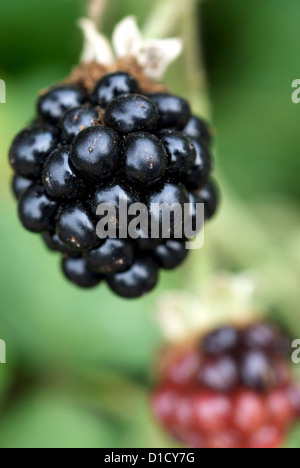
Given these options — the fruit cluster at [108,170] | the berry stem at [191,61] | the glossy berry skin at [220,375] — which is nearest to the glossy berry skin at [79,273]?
the fruit cluster at [108,170]

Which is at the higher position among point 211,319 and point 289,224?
point 289,224

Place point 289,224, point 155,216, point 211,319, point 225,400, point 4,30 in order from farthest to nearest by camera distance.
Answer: point 4,30, point 289,224, point 211,319, point 225,400, point 155,216

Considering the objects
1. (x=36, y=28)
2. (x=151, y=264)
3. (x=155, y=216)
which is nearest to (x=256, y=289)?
(x=151, y=264)

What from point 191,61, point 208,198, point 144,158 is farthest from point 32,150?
point 191,61

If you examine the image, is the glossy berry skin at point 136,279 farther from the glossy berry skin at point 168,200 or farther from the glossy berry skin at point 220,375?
the glossy berry skin at point 220,375

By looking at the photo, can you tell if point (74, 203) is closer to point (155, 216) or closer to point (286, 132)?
point (155, 216)

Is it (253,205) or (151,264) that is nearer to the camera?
(151,264)

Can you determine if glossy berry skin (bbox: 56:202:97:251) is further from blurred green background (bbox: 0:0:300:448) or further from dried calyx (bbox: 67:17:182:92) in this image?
blurred green background (bbox: 0:0:300:448)
